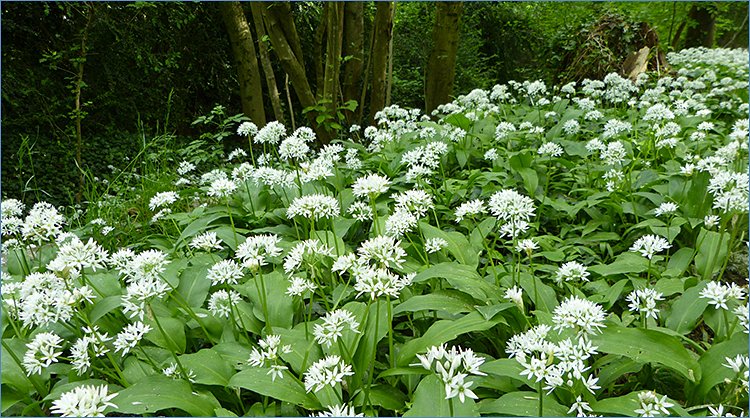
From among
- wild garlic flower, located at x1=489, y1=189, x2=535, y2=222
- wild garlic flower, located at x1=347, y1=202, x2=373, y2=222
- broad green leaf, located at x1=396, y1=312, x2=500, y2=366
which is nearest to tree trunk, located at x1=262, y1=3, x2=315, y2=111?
wild garlic flower, located at x1=347, y1=202, x2=373, y2=222

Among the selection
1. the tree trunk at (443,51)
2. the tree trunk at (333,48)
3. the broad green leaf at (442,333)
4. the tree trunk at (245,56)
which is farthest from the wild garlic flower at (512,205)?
the tree trunk at (245,56)

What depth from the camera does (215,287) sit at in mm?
2277

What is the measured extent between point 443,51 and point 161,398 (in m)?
6.36

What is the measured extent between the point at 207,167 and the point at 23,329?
5061 millimetres

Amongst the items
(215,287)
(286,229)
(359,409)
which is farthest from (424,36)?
(359,409)

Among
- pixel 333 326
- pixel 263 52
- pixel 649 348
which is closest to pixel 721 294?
Result: pixel 649 348

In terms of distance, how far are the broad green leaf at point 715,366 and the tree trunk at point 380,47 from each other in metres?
5.87

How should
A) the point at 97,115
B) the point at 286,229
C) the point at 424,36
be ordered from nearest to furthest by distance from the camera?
the point at 286,229, the point at 97,115, the point at 424,36

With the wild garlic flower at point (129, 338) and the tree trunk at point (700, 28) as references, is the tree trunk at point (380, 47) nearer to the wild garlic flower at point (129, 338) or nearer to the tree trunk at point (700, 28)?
the wild garlic flower at point (129, 338)

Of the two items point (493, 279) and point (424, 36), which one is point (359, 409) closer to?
point (493, 279)

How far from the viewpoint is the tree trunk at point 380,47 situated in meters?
6.67

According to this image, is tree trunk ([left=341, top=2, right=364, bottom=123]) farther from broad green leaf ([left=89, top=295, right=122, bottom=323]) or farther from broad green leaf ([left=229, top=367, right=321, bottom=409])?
broad green leaf ([left=229, top=367, right=321, bottom=409])

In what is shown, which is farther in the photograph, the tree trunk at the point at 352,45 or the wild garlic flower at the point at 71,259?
the tree trunk at the point at 352,45

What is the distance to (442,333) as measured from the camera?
1631mm
